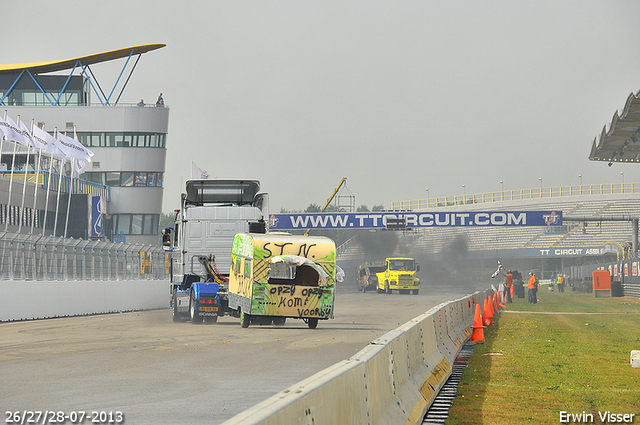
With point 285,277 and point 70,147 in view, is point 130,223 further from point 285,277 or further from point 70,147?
point 285,277

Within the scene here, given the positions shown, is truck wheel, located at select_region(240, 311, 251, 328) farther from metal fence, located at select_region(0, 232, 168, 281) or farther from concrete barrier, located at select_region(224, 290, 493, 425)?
concrete barrier, located at select_region(224, 290, 493, 425)

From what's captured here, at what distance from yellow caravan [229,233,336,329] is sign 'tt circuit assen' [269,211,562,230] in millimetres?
48648

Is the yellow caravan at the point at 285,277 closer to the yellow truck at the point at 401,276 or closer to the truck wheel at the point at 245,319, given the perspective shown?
the truck wheel at the point at 245,319

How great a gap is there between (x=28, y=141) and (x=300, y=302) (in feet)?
89.1

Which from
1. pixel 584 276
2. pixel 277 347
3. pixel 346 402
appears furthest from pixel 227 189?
pixel 584 276

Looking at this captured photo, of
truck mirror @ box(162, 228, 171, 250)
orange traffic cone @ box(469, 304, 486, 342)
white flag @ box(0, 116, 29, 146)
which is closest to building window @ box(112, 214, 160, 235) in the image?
white flag @ box(0, 116, 29, 146)

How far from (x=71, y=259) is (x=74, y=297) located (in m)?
1.37

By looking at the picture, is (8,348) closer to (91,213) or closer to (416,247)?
(91,213)

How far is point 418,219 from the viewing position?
70.9m

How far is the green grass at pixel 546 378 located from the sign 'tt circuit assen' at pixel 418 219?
4969 centimetres

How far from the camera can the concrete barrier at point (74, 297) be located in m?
24.8

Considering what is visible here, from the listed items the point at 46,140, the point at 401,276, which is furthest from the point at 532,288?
the point at 46,140

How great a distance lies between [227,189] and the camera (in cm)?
2458

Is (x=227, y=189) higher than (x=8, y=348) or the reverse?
higher
